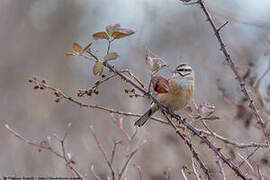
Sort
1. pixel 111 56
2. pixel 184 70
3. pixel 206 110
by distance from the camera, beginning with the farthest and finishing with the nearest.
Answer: pixel 184 70 → pixel 206 110 → pixel 111 56

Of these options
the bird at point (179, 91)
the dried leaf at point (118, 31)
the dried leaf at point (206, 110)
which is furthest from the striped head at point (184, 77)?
the dried leaf at point (118, 31)

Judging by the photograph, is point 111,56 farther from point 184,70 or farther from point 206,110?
point 184,70

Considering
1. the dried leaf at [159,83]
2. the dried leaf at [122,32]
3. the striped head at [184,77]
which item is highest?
the striped head at [184,77]

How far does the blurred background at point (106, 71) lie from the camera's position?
12.0 ft

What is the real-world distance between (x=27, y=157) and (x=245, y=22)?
9.65 feet

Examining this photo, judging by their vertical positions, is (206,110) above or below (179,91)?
below

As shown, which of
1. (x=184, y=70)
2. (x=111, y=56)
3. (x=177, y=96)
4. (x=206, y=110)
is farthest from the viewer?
(x=184, y=70)

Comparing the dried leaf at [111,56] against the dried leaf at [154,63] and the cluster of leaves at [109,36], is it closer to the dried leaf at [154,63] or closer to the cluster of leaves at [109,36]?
the cluster of leaves at [109,36]

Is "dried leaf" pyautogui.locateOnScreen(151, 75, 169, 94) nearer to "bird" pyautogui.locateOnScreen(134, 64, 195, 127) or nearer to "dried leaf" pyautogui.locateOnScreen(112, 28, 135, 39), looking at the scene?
"dried leaf" pyautogui.locateOnScreen(112, 28, 135, 39)

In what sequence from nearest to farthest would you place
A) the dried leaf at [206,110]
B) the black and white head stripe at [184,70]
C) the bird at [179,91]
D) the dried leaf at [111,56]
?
the dried leaf at [111,56] → the dried leaf at [206,110] → the bird at [179,91] → the black and white head stripe at [184,70]

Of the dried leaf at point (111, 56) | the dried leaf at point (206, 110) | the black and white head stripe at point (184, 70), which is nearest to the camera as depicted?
the dried leaf at point (111, 56)

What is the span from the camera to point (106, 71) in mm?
2559

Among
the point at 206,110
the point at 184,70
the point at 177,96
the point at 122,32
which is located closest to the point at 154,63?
the point at 122,32

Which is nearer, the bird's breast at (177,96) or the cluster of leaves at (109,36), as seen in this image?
the cluster of leaves at (109,36)
